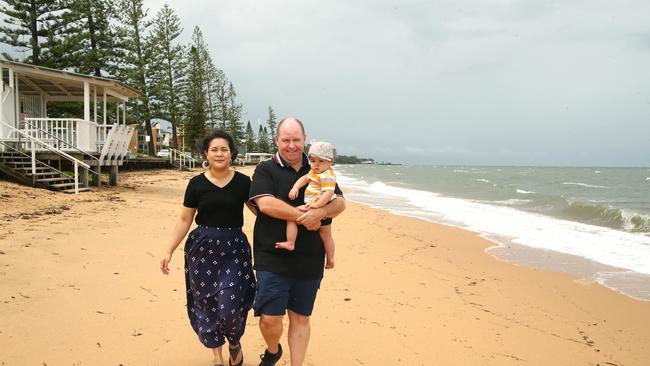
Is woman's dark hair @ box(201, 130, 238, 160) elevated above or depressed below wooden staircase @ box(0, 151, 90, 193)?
above

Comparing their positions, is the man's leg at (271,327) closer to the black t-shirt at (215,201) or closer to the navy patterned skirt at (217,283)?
the navy patterned skirt at (217,283)

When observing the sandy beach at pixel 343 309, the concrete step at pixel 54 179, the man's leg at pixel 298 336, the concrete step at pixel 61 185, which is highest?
the concrete step at pixel 54 179

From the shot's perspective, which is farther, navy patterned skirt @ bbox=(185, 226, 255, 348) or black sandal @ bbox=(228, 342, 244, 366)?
black sandal @ bbox=(228, 342, 244, 366)

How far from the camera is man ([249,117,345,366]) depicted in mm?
2602

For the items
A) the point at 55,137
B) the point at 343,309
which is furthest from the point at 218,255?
the point at 55,137

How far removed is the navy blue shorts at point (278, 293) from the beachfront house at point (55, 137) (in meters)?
9.64

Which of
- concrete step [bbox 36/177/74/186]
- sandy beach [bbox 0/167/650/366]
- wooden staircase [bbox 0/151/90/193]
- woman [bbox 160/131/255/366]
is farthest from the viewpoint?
concrete step [bbox 36/177/74/186]

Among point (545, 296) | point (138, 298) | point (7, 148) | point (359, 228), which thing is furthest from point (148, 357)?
point (7, 148)

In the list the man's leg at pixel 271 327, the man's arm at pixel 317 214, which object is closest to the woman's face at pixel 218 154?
the man's arm at pixel 317 214

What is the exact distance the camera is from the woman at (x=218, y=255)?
2.76 meters

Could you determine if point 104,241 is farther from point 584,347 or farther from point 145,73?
point 145,73

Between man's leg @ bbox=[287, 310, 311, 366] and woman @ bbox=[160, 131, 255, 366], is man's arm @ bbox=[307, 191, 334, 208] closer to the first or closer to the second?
woman @ bbox=[160, 131, 255, 366]

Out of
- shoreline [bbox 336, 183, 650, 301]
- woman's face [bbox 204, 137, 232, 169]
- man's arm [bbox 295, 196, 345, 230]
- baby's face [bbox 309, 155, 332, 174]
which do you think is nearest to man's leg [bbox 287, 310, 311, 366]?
man's arm [bbox 295, 196, 345, 230]

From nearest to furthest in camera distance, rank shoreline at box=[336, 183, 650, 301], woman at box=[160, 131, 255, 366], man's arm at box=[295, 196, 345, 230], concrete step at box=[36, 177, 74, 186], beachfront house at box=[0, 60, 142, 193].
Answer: man's arm at box=[295, 196, 345, 230] < woman at box=[160, 131, 255, 366] < shoreline at box=[336, 183, 650, 301] < concrete step at box=[36, 177, 74, 186] < beachfront house at box=[0, 60, 142, 193]
